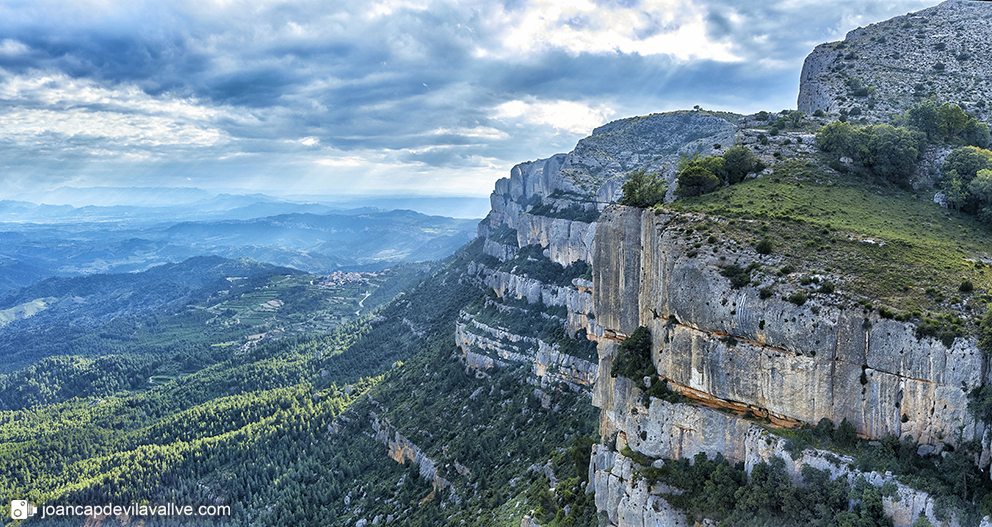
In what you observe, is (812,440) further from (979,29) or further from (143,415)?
(143,415)

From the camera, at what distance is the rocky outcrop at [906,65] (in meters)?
68.4

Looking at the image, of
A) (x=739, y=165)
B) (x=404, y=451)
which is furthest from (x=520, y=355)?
(x=739, y=165)

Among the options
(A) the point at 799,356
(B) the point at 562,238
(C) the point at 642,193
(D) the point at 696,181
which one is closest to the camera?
(A) the point at 799,356

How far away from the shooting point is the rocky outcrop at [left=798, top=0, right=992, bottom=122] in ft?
224

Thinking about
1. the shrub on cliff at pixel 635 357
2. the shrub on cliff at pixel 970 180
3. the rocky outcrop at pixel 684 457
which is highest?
the shrub on cliff at pixel 970 180

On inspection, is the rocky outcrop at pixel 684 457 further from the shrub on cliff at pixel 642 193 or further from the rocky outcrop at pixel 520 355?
the rocky outcrop at pixel 520 355

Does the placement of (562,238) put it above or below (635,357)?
above

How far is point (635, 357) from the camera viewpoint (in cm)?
4038

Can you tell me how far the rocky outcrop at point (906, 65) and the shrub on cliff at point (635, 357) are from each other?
50436 millimetres

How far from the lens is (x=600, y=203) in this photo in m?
108

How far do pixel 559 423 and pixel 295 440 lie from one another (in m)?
74.1

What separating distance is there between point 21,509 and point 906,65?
165002 mm

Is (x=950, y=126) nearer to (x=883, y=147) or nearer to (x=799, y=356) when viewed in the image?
(x=883, y=147)

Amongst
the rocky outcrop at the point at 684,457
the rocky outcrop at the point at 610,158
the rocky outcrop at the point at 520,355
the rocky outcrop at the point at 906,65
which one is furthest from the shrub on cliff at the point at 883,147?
the rocky outcrop at the point at 610,158
